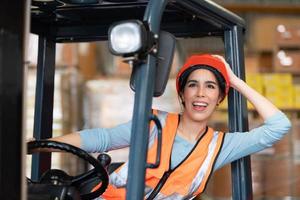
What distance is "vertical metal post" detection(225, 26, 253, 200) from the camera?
305 cm

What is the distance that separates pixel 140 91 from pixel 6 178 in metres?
0.63

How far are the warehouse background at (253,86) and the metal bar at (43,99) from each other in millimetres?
2615

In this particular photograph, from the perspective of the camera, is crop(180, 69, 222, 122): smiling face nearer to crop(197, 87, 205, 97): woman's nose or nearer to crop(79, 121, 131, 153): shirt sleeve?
crop(197, 87, 205, 97): woman's nose

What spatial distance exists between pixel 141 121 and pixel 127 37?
298 millimetres

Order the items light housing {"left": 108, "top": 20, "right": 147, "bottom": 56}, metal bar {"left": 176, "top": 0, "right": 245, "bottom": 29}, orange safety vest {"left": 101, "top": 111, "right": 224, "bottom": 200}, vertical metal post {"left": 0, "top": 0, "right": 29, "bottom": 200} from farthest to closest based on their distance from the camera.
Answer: orange safety vest {"left": 101, "top": 111, "right": 224, "bottom": 200} < metal bar {"left": 176, "top": 0, "right": 245, "bottom": 29} < light housing {"left": 108, "top": 20, "right": 147, "bottom": 56} < vertical metal post {"left": 0, "top": 0, "right": 29, "bottom": 200}

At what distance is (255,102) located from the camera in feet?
9.79

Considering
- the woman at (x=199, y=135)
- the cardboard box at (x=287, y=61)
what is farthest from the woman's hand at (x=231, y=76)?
the cardboard box at (x=287, y=61)

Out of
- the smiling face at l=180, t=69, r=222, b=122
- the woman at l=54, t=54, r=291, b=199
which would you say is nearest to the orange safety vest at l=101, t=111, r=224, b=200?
the woman at l=54, t=54, r=291, b=199

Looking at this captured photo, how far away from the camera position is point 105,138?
9.77 feet

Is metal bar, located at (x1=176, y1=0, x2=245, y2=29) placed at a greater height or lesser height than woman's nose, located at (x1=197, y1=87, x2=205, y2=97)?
greater

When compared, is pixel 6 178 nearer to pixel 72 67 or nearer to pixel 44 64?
pixel 44 64

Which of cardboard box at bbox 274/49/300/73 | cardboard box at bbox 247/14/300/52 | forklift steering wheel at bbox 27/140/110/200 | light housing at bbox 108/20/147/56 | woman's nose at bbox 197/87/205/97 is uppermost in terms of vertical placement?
cardboard box at bbox 247/14/300/52

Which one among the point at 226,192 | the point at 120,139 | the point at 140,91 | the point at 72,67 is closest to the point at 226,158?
the point at 120,139

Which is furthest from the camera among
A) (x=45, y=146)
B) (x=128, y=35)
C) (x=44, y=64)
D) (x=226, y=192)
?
(x=226, y=192)
